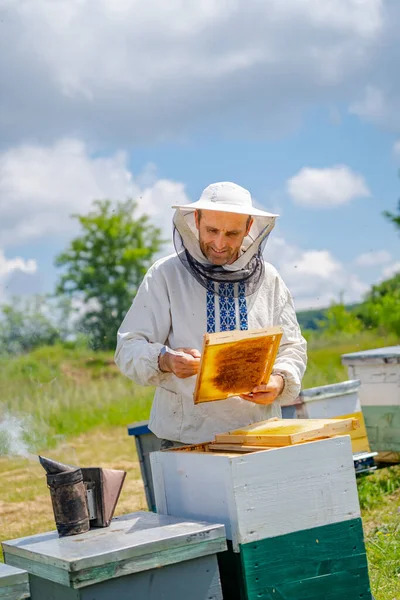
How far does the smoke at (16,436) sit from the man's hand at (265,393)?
6895 millimetres

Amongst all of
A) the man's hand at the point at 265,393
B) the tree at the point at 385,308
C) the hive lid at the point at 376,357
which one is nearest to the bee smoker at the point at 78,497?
the man's hand at the point at 265,393

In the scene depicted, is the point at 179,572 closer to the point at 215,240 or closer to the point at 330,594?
the point at 330,594

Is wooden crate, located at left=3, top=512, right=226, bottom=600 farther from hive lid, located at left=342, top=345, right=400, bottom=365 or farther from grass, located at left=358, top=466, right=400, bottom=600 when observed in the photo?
hive lid, located at left=342, top=345, right=400, bottom=365

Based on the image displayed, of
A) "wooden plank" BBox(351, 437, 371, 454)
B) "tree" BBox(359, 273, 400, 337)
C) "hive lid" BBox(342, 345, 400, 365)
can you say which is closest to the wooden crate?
"wooden plank" BBox(351, 437, 371, 454)

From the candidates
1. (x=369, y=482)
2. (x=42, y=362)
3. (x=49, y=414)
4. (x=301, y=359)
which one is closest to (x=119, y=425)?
(x=49, y=414)

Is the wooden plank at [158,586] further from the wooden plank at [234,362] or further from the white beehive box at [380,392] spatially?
the white beehive box at [380,392]

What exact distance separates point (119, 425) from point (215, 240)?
317 inches

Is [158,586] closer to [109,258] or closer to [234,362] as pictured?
[234,362]

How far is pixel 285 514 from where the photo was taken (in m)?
2.57

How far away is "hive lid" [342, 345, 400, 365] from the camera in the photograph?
639 centimetres

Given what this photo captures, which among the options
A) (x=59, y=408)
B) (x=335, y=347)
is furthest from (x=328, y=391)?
(x=335, y=347)

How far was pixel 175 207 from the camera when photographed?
3.18 metres

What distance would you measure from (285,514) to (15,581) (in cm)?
85

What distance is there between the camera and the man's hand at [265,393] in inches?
123
